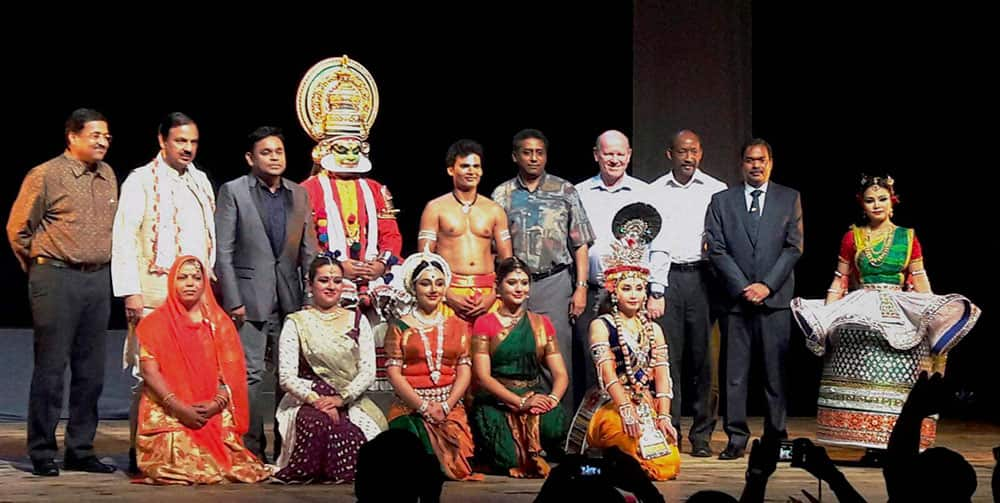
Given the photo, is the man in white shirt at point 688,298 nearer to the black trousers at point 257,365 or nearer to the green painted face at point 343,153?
the green painted face at point 343,153

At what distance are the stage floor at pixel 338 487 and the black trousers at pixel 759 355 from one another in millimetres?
289

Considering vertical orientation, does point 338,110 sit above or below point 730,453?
above

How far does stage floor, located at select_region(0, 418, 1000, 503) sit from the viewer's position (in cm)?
603

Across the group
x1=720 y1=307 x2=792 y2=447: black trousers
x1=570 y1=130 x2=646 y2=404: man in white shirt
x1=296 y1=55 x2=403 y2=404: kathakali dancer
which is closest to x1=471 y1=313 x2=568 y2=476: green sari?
x1=296 y1=55 x2=403 y2=404: kathakali dancer

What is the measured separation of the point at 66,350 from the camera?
21.9ft

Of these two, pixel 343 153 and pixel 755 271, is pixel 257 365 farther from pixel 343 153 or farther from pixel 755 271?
pixel 755 271

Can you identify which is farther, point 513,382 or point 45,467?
point 513,382

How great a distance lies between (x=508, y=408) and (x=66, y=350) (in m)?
1.77

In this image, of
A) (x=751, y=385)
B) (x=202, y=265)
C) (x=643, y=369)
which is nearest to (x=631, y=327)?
(x=643, y=369)

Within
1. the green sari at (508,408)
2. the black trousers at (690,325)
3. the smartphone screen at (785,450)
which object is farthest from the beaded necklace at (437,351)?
the smartphone screen at (785,450)

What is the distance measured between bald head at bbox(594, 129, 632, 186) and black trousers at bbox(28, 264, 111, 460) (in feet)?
7.85

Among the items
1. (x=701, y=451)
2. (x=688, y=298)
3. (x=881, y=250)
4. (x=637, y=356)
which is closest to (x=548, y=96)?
(x=688, y=298)

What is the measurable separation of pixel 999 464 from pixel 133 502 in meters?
3.43

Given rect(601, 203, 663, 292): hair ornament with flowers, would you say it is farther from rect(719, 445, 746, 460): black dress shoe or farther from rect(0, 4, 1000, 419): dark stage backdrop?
rect(0, 4, 1000, 419): dark stage backdrop
